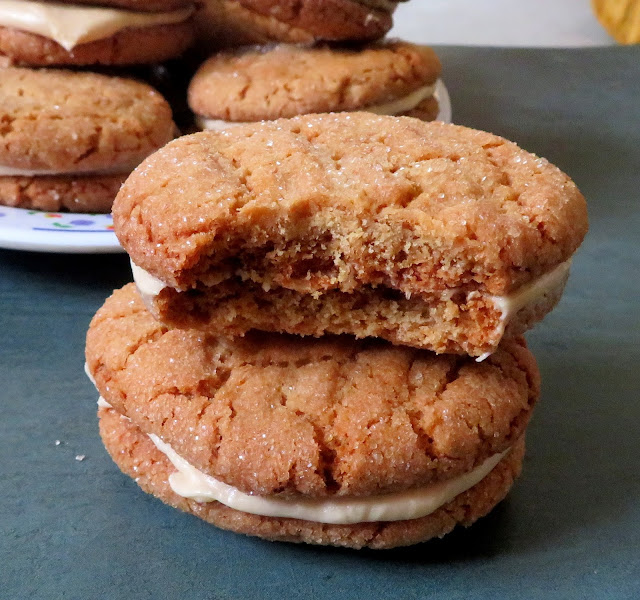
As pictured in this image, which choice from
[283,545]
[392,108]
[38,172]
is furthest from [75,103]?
[283,545]

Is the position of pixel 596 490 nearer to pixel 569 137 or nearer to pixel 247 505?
pixel 247 505

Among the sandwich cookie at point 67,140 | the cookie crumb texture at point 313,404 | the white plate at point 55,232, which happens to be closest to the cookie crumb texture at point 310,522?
the cookie crumb texture at point 313,404

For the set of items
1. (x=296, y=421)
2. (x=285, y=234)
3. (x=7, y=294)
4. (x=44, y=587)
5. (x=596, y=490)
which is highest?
(x=285, y=234)

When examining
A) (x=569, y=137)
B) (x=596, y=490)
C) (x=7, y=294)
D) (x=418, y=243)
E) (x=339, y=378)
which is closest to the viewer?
(x=418, y=243)

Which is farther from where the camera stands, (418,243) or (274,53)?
(274,53)

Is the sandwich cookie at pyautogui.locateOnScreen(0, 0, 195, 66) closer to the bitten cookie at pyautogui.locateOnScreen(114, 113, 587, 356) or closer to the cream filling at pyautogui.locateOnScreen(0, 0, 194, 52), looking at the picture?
the cream filling at pyautogui.locateOnScreen(0, 0, 194, 52)

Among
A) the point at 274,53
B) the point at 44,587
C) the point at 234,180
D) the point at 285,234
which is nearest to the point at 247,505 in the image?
the point at 44,587

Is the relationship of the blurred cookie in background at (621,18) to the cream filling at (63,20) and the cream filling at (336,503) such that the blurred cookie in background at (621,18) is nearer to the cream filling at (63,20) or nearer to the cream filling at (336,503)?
the cream filling at (63,20)

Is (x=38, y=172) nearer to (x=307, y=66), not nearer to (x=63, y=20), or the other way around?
(x=63, y=20)
